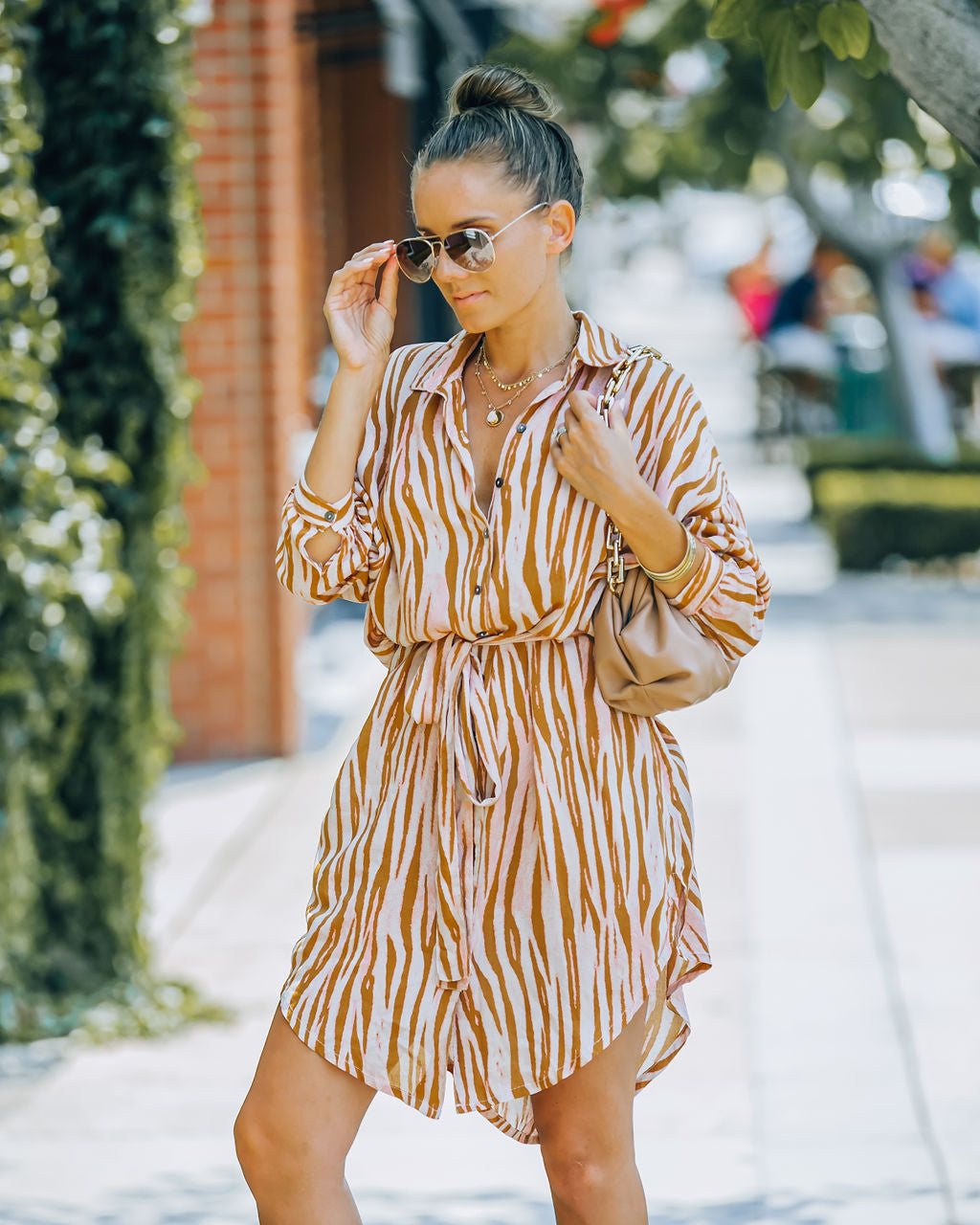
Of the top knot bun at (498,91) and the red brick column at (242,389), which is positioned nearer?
the top knot bun at (498,91)

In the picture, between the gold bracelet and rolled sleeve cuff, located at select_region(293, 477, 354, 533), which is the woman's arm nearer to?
rolled sleeve cuff, located at select_region(293, 477, 354, 533)

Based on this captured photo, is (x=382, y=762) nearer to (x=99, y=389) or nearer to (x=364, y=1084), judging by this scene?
(x=364, y=1084)

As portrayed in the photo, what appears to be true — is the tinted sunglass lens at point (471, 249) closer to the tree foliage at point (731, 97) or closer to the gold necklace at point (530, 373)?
the gold necklace at point (530, 373)

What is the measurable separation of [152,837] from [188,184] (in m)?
1.73

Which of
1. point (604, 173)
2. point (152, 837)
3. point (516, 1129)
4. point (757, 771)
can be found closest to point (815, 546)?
point (604, 173)

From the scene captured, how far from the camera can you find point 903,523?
11.9 m

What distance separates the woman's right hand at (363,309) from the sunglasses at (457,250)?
0.10m

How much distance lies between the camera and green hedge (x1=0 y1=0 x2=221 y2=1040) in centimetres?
461

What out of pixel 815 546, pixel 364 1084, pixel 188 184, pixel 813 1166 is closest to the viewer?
pixel 364 1084

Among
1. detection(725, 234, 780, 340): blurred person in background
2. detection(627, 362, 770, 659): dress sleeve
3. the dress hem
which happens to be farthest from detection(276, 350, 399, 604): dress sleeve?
detection(725, 234, 780, 340): blurred person in background

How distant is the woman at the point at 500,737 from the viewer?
262 centimetres

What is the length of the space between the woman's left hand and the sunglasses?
8.8 inches

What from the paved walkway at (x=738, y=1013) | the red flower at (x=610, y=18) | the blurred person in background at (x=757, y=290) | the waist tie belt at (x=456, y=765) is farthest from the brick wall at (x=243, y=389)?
the blurred person in background at (x=757, y=290)

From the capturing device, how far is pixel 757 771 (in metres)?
7.50
